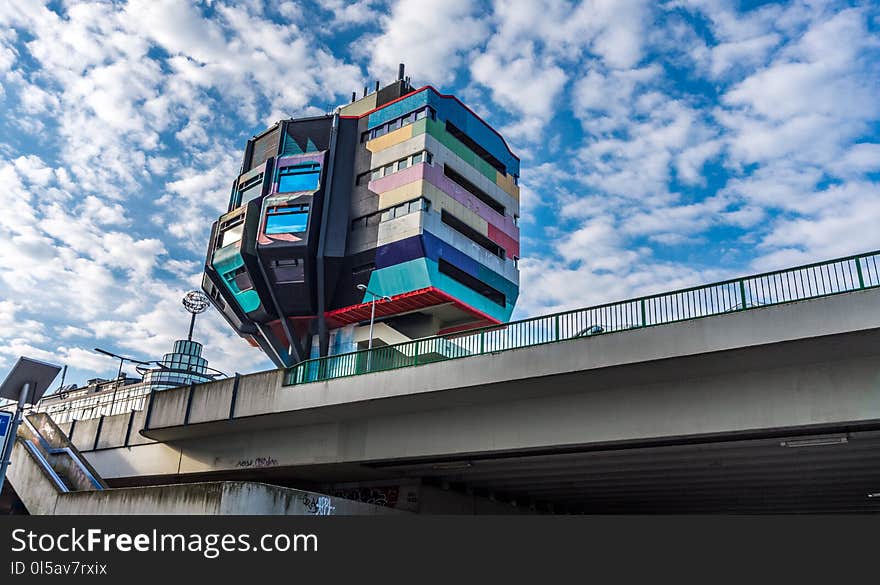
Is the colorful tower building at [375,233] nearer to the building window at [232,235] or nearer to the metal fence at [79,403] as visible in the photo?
the building window at [232,235]

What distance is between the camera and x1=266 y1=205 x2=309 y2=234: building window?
4978 cm

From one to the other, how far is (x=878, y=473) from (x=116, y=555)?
2260 cm

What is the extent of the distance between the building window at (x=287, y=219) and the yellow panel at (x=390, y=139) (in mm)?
7127

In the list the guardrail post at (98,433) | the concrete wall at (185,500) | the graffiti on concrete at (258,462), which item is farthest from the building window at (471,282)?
the concrete wall at (185,500)

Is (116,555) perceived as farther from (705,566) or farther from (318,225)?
(318,225)

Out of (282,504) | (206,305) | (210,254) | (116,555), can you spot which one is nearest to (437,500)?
(282,504)

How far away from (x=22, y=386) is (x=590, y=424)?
49.0ft

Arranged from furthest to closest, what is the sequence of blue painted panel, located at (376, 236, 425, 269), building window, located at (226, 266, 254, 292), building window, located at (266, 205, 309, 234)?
building window, located at (226, 266, 254, 292) < building window, located at (266, 205, 309, 234) < blue painted panel, located at (376, 236, 425, 269)

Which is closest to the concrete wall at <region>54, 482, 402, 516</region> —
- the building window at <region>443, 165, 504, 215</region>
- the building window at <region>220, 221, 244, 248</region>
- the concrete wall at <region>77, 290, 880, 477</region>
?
the concrete wall at <region>77, 290, 880, 477</region>

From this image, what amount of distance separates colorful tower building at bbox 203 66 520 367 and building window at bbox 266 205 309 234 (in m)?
0.09

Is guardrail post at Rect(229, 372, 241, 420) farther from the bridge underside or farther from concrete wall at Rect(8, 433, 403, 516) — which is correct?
the bridge underside

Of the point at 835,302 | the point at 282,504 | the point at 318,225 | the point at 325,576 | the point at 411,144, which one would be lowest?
the point at 325,576

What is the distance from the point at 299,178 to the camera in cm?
5309

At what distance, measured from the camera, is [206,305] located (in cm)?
8556
